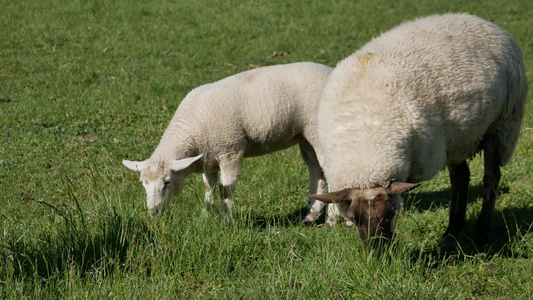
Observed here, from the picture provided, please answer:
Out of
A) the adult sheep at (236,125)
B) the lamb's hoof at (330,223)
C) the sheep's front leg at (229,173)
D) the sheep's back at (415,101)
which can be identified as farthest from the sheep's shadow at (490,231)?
the sheep's front leg at (229,173)

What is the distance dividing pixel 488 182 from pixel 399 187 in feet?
4.80

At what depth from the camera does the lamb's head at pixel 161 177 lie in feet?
19.6

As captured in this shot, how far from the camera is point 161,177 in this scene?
606 cm

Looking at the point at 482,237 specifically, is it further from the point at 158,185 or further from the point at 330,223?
the point at 158,185

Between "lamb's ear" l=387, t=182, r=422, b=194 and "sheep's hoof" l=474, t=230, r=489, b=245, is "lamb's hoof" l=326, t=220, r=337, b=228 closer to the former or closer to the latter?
"sheep's hoof" l=474, t=230, r=489, b=245

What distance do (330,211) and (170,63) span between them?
276 inches

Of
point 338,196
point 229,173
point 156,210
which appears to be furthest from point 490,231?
point 156,210

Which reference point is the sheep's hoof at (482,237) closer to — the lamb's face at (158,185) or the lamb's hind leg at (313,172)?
the lamb's hind leg at (313,172)

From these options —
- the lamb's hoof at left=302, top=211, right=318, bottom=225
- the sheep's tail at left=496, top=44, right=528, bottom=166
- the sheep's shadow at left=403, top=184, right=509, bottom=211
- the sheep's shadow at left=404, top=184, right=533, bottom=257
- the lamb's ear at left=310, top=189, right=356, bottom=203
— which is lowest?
the lamb's hoof at left=302, top=211, right=318, bottom=225

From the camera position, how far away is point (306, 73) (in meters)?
6.73

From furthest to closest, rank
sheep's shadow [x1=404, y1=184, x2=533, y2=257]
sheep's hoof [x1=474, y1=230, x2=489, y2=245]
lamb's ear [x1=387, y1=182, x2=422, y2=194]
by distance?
sheep's hoof [x1=474, y1=230, x2=489, y2=245], sheep's shadow [x1=404, y1=184, x2=533, y2=257], lamb's ear [x1=387, y1=182, x2=422, y2=194]

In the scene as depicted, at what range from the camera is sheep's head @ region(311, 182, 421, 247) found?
4.52 meters

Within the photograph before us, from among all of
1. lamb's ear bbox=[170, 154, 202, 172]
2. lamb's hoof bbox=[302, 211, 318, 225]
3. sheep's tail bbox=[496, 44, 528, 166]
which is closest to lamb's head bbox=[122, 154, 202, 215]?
lamb's ear bbox=[170, 154, 202, 172]

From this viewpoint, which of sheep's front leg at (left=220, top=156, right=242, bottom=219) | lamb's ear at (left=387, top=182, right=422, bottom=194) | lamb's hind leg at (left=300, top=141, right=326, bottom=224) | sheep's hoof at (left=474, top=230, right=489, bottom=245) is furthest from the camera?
lamb's hind leg at (left=300, top=141, right=326, bottom=224)
